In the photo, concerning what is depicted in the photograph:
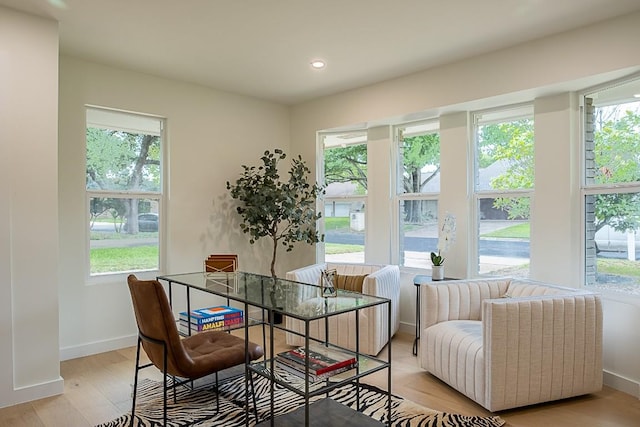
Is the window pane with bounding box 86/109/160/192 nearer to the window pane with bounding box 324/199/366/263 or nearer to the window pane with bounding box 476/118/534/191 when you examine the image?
the window pane with bounding box 324/199/366/263

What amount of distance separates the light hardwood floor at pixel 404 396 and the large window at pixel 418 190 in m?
1.48

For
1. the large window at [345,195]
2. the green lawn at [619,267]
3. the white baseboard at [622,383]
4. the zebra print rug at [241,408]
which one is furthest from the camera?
the large window at [345,195]

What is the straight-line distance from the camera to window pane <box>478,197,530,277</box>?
3893mm

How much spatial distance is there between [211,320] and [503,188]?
2903 mm

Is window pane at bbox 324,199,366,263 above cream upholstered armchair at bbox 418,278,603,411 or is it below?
above

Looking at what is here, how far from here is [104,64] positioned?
3984 millimetres

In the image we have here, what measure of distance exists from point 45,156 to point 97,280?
1.42 m

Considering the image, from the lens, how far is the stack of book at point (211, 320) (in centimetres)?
276

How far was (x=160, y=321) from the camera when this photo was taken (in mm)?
2295

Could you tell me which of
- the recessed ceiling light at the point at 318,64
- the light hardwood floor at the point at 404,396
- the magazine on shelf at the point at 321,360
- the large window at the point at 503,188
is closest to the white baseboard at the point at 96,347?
the light hardwood floor at the point at 404,396

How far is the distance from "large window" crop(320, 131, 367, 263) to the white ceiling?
1069mm

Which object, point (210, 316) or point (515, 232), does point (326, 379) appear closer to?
point (210, 316)

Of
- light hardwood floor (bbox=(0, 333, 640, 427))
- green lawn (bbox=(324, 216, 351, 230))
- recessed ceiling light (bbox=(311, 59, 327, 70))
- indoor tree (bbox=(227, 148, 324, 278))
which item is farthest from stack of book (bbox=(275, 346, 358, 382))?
green lawn (bbox=(324, 216, 351, 230))

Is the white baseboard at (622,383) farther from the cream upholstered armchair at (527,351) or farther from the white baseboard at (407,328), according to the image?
the white baseboard at (407,328)
